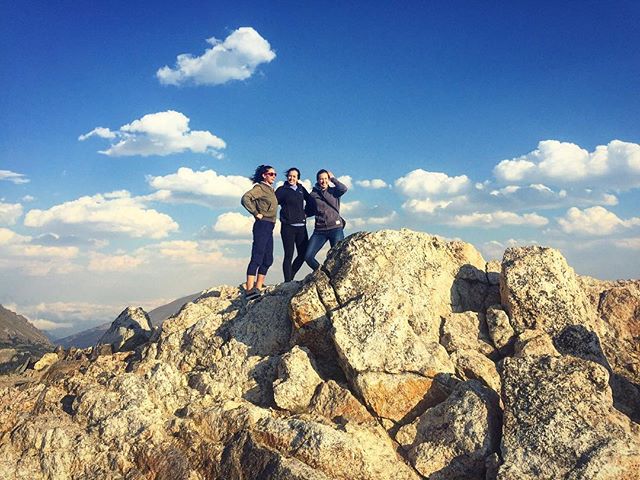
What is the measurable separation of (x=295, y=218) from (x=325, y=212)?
1.18 meters

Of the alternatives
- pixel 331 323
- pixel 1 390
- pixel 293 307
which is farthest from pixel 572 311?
pixel 1 390

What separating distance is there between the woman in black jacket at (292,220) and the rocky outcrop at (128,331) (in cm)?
576

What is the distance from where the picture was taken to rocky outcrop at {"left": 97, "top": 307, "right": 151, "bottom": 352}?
18.0 meters

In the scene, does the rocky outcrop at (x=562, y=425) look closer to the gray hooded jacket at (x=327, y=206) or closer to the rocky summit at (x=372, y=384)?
the rocky summit at (x=372, y=384)

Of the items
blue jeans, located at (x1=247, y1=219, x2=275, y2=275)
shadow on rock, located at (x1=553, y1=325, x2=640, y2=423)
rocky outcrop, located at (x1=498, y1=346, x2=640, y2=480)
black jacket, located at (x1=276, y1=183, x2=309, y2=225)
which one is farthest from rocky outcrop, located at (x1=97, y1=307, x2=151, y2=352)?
shadow on rock, located at (x1=553, y1=325, x2=640, y2=423)

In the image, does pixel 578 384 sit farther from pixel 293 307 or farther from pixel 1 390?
pixel 1 390

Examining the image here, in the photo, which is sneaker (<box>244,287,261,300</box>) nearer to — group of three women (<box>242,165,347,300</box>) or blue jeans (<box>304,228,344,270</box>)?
group of three women (<box>242,165,347,300</box>)

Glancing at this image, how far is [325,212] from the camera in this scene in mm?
19344

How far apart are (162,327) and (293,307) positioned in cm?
526

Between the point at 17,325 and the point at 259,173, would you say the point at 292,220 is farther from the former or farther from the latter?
the point at 17,325

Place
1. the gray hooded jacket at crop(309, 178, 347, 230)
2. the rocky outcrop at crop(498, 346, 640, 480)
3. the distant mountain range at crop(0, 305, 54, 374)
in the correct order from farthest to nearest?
the distant mountain range at crop(0, 305, 54, 374)
the gray hooded jacket at crop(309, 178, 347, 230)
the rocky outcrop at crop(498, 346, 640, 480)

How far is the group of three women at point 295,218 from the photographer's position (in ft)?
59.4

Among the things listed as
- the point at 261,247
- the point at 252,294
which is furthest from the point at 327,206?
the point at 252,294

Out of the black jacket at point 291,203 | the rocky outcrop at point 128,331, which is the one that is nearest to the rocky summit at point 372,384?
the rocky outcrop at point 128,331
